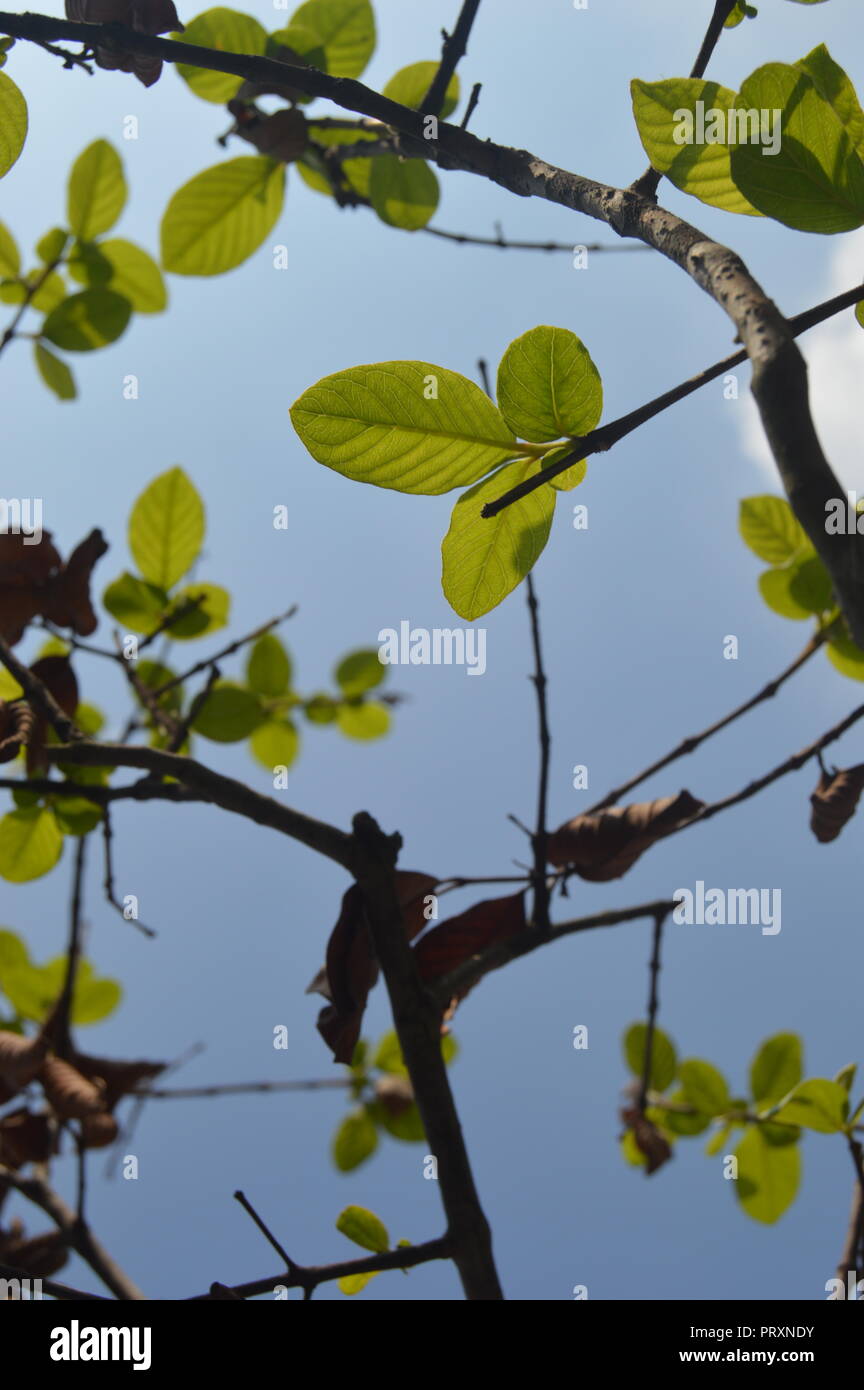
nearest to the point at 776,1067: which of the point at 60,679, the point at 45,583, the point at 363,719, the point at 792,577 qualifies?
the point at 792,577

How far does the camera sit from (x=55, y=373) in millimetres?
2064

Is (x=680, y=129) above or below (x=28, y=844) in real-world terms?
above

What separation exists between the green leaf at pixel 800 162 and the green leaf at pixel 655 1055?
178 cm

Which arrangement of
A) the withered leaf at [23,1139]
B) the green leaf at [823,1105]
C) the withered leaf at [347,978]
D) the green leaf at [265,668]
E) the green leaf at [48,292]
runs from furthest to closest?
1. the green leaf at [265,668]
2. the green leaf at [48,292]
3. the withered leaf at [23,1139]
4. the green leaf at [823,1105]
5. the withered leaf at [347,978]

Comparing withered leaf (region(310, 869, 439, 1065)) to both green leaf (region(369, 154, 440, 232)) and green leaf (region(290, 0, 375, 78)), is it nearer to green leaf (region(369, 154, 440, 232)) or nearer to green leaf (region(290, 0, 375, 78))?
green leaf (region(369, 154, 440, 232))

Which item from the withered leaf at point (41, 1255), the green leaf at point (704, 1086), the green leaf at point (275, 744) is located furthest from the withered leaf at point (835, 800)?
the withered leaf at point (41, 1255)

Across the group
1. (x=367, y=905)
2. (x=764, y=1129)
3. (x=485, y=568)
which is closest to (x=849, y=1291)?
(x=764, y=1129)

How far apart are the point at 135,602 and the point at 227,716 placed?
30 cm

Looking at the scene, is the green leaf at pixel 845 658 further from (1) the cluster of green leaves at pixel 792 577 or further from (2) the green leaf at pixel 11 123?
Result: (2) the green leaf at pixel 11 123

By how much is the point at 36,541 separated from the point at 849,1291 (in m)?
1.79

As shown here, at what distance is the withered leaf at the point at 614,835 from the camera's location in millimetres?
1333

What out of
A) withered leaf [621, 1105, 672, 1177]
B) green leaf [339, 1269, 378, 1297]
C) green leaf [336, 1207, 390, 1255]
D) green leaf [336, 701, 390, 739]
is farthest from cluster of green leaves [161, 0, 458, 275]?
withered leaf [621, 1105, 672, 1177]

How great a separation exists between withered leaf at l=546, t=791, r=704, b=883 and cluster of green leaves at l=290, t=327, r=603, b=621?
552mm

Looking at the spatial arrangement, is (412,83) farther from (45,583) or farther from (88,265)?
(45,583)
